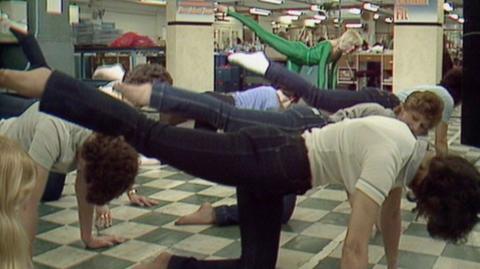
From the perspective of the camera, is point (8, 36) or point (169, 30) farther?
point (169, 30)

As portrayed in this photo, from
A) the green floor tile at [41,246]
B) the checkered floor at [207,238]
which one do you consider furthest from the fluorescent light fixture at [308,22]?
the green floor tile at [41,246]

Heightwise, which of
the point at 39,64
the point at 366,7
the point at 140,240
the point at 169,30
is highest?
the point at 366,7

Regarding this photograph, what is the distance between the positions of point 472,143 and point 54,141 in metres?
5.28

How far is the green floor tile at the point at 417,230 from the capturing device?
12.4ft

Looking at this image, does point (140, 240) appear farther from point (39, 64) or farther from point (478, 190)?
point (478, 190)

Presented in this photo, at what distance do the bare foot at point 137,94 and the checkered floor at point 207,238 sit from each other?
1.00m

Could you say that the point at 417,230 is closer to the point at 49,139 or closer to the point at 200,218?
the point at 200,218

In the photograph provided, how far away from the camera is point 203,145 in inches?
88.1

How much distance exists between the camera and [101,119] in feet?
7.02

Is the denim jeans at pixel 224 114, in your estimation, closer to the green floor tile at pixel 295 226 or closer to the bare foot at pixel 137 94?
the bare foot at pixel 137 94

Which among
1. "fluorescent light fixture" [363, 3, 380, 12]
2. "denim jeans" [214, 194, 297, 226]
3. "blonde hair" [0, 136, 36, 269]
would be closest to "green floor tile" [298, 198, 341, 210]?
"denim jeans" [214, 194, 297, 226]

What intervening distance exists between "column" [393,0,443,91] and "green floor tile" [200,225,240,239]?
5746 millimetres

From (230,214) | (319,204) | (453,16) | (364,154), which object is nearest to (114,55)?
(319,204)

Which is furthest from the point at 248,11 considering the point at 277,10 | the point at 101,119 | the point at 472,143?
the point at 101,119
